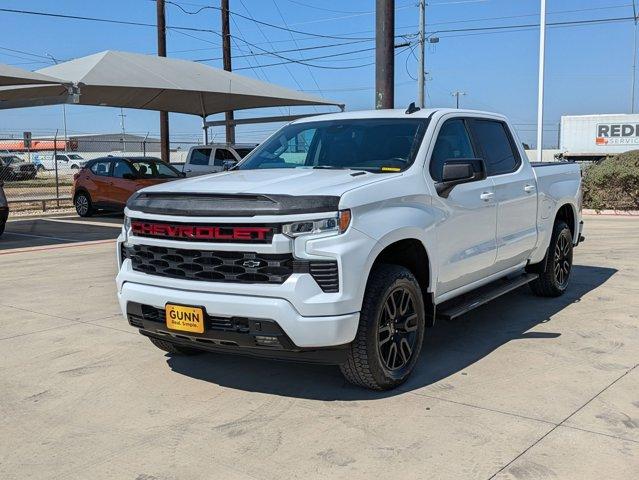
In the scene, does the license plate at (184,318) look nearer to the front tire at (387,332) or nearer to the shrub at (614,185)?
the front tire at (387,332)

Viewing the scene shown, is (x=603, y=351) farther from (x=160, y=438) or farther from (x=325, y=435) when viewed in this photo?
(x=160, y=438)

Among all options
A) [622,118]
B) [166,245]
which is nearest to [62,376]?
[166,245]

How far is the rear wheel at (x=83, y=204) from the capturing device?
1887cm

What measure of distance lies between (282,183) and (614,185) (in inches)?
619

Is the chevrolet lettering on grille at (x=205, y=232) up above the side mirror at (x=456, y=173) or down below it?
below

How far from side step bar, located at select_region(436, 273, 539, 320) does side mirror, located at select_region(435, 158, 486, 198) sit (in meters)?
0.89

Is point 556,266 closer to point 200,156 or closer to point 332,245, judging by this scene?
point 332,245

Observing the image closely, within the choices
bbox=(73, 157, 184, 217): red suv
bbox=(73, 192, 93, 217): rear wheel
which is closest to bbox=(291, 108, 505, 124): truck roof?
bbox=(73, 157, 184, 217): red suv

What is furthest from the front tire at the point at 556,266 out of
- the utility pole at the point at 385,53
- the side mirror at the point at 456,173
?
the utility pole at the point at 385,53

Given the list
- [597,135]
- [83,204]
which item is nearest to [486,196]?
[83,204]

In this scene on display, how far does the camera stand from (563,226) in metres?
7.42

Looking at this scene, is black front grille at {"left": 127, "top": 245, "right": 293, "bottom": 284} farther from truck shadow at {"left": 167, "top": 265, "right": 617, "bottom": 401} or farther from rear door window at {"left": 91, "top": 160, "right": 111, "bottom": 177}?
rear door window at {"left": 91, "top": 160, "right": 111, "bottom": 177}

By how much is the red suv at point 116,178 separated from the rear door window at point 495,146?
40.0 feet

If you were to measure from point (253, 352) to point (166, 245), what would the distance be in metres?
0.90
